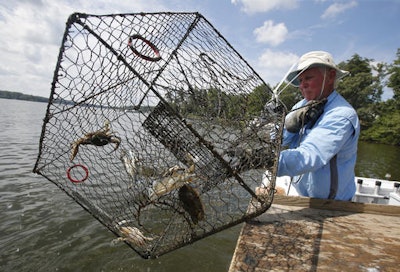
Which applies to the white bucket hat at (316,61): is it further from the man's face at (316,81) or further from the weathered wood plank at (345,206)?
the weathered wood plank at (345,206)

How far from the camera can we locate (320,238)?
177cm

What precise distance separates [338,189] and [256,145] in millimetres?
857

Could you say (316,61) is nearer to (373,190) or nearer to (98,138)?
(98,138)

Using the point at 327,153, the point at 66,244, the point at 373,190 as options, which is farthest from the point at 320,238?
the point at 373,190

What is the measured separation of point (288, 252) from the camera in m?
1.61

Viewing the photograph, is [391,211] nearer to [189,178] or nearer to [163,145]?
[189,178]

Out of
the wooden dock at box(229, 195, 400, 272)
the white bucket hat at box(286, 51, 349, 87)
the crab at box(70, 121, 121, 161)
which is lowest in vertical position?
the wooden dock at box(229, 195, 400, 272)

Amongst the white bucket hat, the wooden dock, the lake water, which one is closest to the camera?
the wooden dock

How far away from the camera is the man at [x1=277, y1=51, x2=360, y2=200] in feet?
6.72

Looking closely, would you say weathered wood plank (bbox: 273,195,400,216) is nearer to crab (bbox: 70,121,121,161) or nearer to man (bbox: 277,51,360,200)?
man (bbox: 277,51,360,200)

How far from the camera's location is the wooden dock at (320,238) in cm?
150

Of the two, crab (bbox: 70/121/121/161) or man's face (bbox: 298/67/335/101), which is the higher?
man's face (bbox: 298/67/335/101)

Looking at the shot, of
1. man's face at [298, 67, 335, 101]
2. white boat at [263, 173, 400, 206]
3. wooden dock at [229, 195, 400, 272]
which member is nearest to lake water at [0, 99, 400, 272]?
white boat at [263, 173, 400, 206]

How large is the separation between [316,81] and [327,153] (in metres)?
0.89
